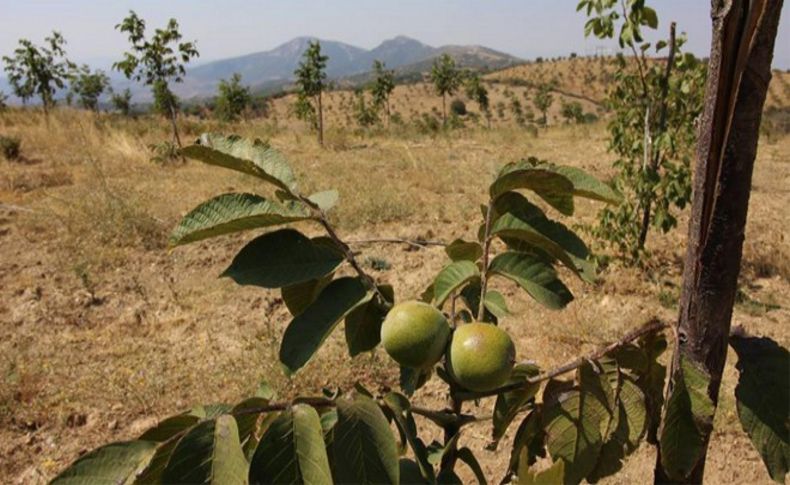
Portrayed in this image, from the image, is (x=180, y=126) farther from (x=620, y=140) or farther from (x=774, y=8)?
(x=774, y=8)

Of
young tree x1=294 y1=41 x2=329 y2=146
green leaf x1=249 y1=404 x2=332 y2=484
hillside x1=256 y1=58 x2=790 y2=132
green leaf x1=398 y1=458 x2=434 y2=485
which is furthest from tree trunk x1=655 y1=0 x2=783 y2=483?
hillside x1=256 y1=58 x2=790 y2=132

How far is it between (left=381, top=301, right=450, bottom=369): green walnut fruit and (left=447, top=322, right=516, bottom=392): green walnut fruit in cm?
4

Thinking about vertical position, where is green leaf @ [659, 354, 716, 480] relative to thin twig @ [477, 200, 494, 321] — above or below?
below

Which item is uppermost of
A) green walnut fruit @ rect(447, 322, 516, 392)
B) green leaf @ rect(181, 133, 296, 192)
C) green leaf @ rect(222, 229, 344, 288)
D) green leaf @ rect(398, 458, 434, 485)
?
green leaf @ rect(181, 133, 296, 192)

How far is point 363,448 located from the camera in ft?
2.41

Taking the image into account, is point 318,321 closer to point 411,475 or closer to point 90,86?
point 411,475

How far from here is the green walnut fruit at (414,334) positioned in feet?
2.72

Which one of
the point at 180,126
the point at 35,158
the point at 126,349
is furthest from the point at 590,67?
the point at 126,349

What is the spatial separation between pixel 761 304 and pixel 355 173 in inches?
254

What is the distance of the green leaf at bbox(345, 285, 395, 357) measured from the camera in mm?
992

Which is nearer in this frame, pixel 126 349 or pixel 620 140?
pixel 126 349

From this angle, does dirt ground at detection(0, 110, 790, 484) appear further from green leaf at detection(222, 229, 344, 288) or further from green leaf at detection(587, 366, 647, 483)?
green leaf at detection(222, 229, 344, 288)

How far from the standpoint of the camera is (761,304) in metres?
4.47

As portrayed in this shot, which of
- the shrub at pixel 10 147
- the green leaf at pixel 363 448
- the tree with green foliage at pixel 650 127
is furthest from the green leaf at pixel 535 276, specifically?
the shrub at pixel 10 147
